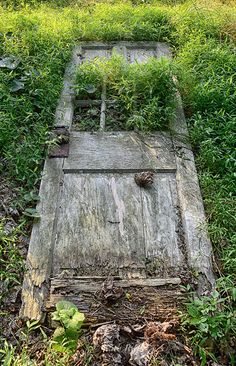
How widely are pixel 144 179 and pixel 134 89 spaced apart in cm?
98

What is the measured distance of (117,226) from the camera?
8.79 feet

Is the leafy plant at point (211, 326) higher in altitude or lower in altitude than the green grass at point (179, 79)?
lower

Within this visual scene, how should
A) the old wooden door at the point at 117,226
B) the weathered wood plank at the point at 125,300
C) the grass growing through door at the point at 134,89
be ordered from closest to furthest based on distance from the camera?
the weathered wood plank at the point at 125,300 → the old wooden door at the point at 117,226 → the grass growing through door at the point at 134,89

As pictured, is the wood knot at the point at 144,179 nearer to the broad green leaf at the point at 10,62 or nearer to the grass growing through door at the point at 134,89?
the grass growing through door at the point at 134,89

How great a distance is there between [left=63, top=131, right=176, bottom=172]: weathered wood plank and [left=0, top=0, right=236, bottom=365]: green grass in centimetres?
23

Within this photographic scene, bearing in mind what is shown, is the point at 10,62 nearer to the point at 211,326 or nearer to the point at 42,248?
the point at 42,248

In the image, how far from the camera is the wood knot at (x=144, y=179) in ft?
9.53

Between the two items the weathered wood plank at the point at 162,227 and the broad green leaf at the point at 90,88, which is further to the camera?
the broad green leaf at the point at 90,88

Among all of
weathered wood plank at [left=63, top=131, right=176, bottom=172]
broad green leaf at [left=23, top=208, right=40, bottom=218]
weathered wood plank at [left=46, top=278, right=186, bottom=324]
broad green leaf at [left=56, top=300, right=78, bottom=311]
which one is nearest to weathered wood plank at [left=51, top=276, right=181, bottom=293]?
weathered wood plank at [left=46, top=278, right=186, bottom=324]

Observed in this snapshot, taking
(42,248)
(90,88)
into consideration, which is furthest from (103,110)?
(42,248)

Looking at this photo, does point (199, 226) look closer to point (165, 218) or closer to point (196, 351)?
point (165, 218)

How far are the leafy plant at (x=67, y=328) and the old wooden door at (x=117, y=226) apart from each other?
12cm

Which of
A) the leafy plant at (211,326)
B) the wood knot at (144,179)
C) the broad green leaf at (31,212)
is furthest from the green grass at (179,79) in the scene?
the wood knot at (144,179)

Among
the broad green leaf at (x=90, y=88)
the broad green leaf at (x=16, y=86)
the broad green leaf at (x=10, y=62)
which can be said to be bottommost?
the broad green leaf at (x=16, y=86)
